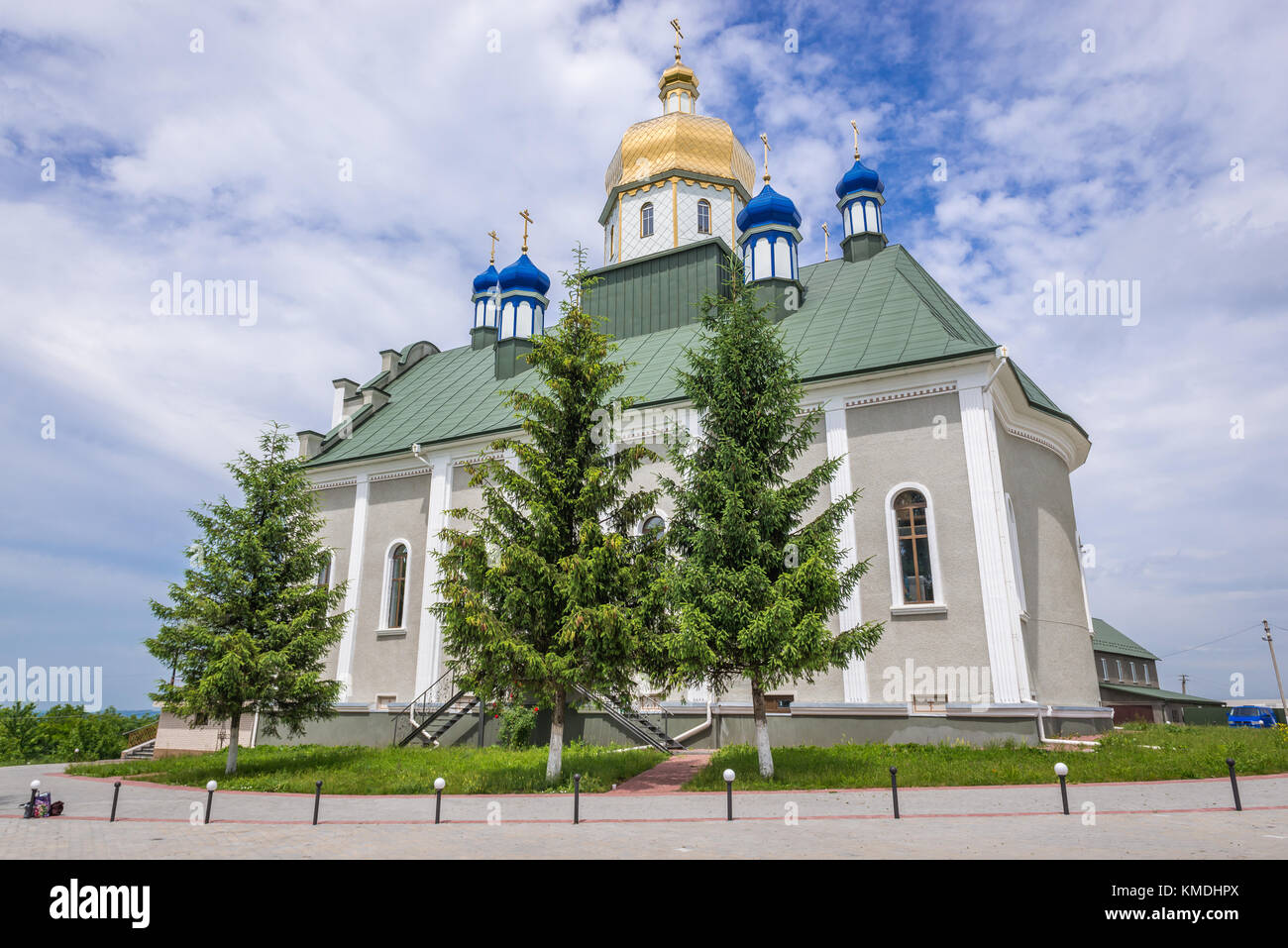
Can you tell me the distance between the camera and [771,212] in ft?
74.3

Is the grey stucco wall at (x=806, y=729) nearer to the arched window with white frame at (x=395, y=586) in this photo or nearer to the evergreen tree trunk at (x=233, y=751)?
the evergreen tree trunk at (x=233, y=751)

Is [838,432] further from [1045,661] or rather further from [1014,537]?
[1045,661]

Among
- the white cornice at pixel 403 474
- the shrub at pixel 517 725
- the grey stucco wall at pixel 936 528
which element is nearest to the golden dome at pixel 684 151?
the white cornice at pixel 403 474

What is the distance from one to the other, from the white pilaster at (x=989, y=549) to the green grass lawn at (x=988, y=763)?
4.56ft

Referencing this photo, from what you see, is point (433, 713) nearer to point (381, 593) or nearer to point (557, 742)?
point (381, 593)

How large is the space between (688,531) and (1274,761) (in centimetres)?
984

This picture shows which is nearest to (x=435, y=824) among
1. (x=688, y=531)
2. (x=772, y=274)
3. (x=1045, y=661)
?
(x=688, y=531)

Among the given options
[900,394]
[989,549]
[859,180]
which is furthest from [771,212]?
[989,549]

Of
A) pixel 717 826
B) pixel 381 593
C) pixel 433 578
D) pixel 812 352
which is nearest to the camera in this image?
pixel 717 826

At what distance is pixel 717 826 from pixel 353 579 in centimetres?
1805

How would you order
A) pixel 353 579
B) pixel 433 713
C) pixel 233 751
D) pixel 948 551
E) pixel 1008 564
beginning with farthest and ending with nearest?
pixel 353 579 → pixel 433 713 → pixel 233 751 → pixel 948 551 → pixel 1008 564

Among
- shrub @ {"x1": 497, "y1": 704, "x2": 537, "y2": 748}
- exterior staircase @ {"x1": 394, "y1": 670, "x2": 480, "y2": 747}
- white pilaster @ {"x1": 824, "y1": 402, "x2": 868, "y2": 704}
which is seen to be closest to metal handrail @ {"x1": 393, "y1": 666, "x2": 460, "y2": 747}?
exterior staircase @ {"x1": 394, "y1": 670, "x2": 480, "y2": 747}

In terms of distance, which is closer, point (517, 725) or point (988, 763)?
point (988, 763)

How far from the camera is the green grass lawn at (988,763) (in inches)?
460
